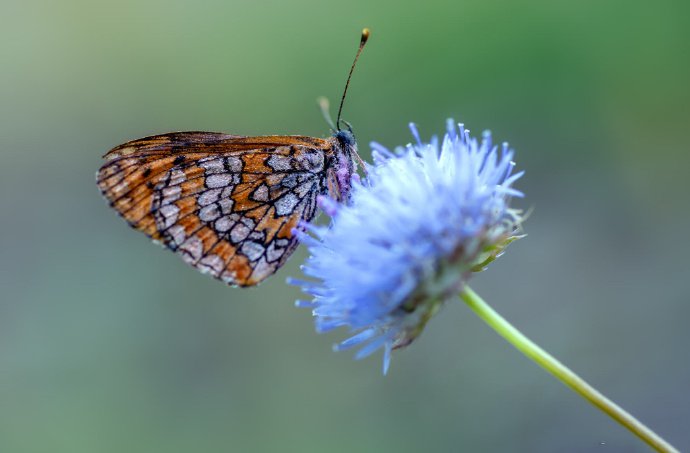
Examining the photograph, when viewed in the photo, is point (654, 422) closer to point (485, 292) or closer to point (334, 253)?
point (485, 292)

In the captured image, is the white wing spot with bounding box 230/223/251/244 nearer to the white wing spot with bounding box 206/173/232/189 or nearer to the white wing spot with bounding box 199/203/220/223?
the white wing spot with bounding box 199/203/220/223

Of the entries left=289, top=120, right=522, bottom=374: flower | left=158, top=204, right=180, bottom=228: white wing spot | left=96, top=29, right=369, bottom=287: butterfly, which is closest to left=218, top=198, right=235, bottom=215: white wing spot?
left=96, top=29, right=369, bottom=287: butterfly

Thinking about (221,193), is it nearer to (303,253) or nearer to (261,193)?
(261,193)

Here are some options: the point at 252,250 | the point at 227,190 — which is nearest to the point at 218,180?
the point at 227,190

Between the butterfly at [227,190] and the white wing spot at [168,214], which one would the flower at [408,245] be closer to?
the butterfly at [227,190]

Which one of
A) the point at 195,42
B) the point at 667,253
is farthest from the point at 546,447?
the point at 195,42

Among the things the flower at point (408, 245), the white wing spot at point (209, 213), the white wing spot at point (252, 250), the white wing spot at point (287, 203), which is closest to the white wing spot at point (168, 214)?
the white wing spot at point (209, 213)
